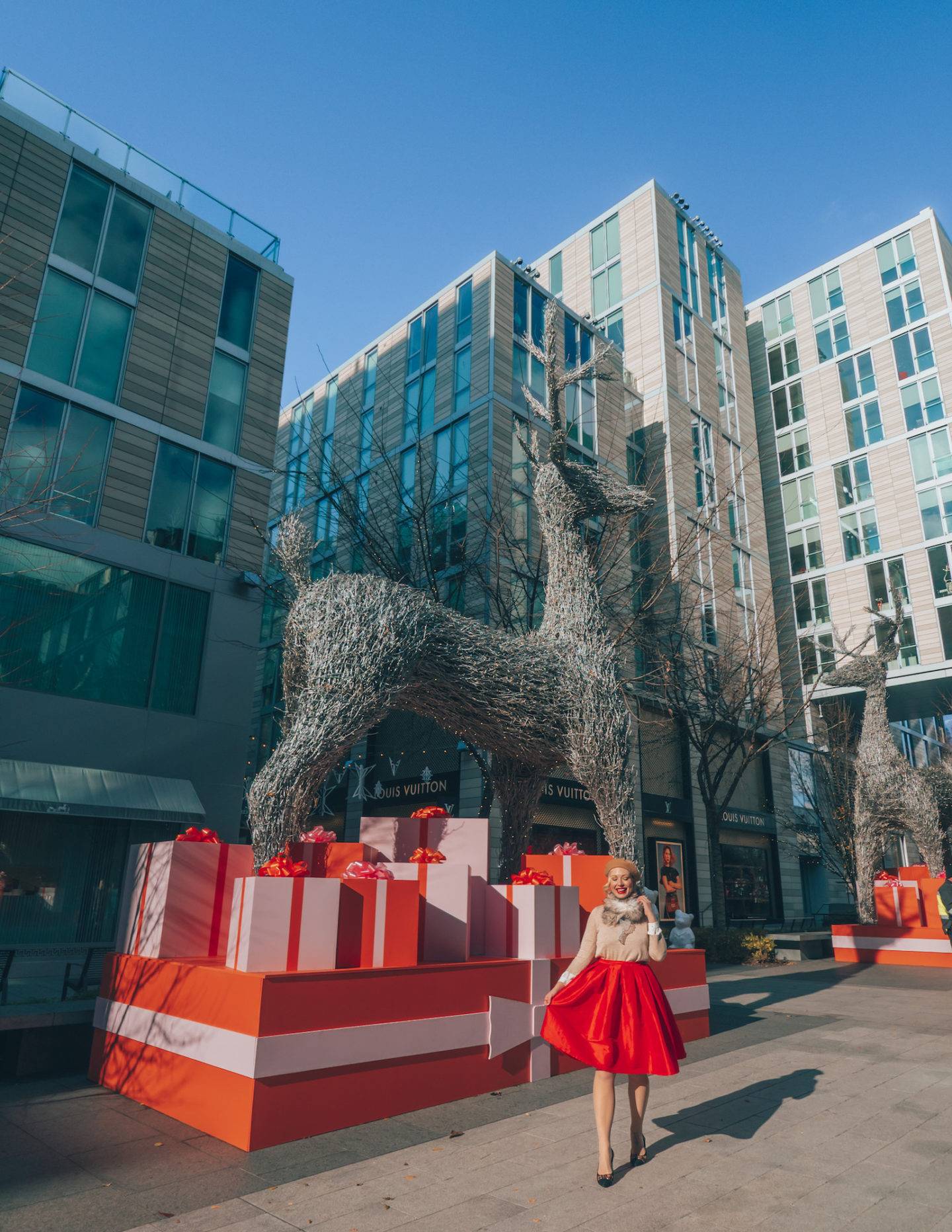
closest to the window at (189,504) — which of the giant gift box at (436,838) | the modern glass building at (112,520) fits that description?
the modern glass building at (112,520)

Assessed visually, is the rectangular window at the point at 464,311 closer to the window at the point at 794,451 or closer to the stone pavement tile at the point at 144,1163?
the window at the point at 794,451

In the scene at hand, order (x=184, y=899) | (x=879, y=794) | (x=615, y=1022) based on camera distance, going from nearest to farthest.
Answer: (x=615, y=1022), (x=184, y=899), (x=879, y=794)

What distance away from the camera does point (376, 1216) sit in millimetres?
3469

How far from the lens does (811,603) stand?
3152cm

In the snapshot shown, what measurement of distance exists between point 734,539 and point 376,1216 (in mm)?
27304

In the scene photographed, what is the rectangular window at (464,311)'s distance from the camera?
23.2m

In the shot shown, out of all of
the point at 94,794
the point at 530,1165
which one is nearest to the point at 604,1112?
the point at 530,1165

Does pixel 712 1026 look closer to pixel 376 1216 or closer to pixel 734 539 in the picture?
pixel 376 1216

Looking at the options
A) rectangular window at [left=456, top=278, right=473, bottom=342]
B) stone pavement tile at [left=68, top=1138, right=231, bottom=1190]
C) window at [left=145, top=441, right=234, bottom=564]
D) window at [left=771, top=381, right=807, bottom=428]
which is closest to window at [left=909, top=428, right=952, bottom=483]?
window at [left=771, top=381, right=807, bottom=428]

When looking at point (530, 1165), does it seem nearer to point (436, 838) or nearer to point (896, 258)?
point (436, 838)

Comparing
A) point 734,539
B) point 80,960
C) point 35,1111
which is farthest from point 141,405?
point 734,539

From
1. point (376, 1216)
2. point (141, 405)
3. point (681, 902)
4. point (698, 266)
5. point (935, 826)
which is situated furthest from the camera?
point (698, 266)

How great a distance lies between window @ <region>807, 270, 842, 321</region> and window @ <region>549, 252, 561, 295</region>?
1202 centimetres

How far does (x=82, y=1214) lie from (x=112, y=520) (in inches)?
517
